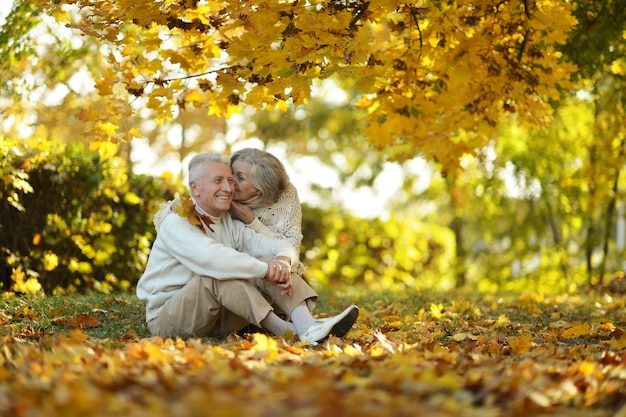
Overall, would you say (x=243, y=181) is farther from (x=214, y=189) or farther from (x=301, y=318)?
(x=301, y=318)

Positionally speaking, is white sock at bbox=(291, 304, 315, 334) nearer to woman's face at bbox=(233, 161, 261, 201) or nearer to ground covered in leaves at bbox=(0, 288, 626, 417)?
ground covered in leaves at bbox=(0, 288, 626, 417)

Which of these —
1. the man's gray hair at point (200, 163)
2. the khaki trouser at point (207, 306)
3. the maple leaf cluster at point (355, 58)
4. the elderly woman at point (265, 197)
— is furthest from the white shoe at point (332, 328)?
the maple leaf cluster at point (355, 58)

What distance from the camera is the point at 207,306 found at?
434cm

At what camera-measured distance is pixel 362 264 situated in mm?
11680

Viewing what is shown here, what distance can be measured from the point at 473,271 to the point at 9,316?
40.0 ft

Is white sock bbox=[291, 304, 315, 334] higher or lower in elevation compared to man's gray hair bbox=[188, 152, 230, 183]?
lower

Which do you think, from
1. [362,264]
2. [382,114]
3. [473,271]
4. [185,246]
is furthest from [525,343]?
[473,271]

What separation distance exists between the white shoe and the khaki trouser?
27 cm

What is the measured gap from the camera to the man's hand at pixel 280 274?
4.34 metres

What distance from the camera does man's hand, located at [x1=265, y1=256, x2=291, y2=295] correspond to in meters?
4.34

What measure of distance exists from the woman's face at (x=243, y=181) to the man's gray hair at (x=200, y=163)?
0.20 m

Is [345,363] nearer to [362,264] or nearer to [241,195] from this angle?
[241,195]

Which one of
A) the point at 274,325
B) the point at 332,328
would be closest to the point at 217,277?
the point at 274,325

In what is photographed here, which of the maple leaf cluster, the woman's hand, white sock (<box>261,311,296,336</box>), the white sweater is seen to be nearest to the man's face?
the white sweater
